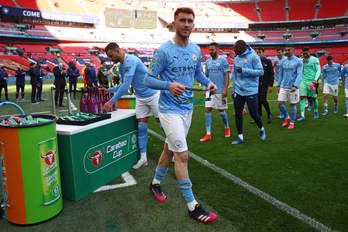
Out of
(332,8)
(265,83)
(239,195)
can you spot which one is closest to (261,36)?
(332,8)

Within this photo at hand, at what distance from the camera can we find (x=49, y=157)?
2922mm

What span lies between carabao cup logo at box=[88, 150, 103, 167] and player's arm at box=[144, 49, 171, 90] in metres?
1.32

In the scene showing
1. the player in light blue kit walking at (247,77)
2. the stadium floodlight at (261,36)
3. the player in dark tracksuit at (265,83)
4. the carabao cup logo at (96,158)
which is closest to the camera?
the carabao cup logo at (96,158)

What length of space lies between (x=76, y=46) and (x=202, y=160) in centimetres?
4658

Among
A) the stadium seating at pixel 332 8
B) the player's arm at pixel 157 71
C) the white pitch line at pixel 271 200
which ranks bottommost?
the white pitch line at pixel 271 200

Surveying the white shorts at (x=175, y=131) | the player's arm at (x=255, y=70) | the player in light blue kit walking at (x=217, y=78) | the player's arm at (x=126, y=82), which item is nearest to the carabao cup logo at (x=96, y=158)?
the player's arm at (x=126, y=82)

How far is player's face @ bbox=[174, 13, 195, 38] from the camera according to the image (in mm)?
2761

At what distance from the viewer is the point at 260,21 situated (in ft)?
180

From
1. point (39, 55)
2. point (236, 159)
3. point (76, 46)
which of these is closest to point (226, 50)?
point (76, 46)

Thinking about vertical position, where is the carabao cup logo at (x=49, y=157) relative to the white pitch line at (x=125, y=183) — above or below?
above

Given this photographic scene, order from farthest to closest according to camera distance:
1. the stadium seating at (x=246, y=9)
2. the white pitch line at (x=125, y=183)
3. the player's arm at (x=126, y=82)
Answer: the stadium seating at (x=246, y=9) < the player's arm at (x=126, y=82) < the white pitch line at (x=125, y=183)

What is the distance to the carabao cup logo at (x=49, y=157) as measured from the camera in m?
2.88

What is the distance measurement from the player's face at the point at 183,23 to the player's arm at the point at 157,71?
11.2 inches

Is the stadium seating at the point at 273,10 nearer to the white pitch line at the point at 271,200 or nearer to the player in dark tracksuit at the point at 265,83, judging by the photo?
the player in dark tracksuit at the point at 265,83
